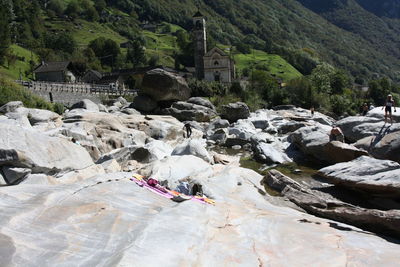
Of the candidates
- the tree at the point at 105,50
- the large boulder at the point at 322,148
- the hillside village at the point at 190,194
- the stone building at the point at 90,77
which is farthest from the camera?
the tree at the point at 105,50

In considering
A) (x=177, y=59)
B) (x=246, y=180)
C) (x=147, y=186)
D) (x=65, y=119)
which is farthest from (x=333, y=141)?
(x=177, y=59)

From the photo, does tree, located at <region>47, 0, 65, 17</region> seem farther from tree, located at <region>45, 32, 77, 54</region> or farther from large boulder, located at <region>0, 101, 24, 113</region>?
large boulder, located at <region>0, 101, 24, 113</region>

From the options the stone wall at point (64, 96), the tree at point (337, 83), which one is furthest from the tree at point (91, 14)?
the stone wall at point (64, 96)

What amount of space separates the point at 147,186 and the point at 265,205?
13.4ft

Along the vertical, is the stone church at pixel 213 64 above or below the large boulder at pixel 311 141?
below

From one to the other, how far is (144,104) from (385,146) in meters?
28.5

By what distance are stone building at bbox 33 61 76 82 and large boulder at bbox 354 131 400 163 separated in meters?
82.6

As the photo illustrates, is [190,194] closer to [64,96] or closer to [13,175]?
[13,175]

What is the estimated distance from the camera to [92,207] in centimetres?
862

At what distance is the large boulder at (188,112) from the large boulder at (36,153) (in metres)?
24.8

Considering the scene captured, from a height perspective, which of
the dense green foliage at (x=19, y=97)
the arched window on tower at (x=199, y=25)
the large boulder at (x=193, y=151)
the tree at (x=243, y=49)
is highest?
the arched window on tower at (x=199, y=25)

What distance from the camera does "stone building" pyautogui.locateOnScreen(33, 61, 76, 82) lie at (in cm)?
8850

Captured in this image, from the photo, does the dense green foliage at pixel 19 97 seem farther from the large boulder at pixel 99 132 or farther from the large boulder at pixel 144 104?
the large boulder at pixel 99 132

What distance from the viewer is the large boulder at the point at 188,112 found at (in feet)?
133
